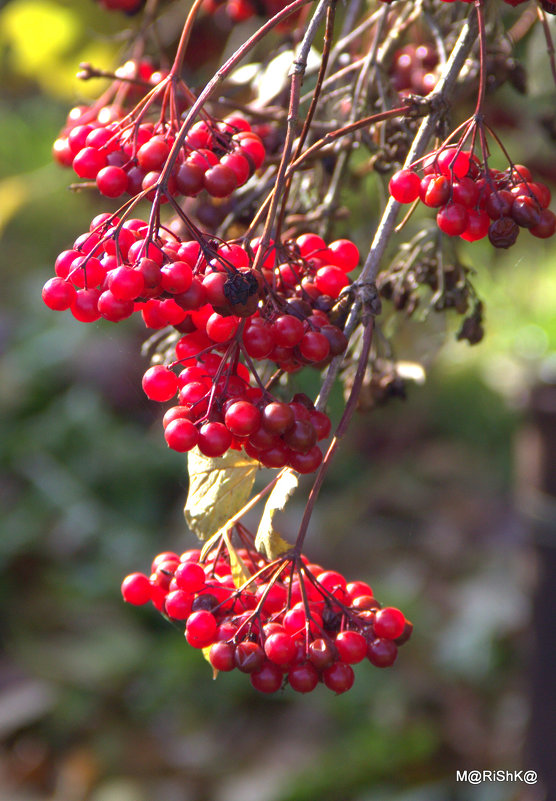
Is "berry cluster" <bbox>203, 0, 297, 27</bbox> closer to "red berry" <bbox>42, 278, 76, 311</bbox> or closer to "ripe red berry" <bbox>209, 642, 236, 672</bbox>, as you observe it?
"red berry" <bbox>42, 278, 76, 311</bbox>

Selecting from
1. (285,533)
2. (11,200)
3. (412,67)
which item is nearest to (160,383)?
(412,67)

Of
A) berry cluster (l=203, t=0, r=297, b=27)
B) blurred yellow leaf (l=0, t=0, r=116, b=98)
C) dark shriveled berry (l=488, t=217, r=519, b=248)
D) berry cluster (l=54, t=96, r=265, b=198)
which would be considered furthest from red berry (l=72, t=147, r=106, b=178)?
blurred yellow leaf (l=0, t=0, r=116, b=98)

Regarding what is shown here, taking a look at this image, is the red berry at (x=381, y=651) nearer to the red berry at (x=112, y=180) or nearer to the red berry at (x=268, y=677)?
the red berry at (x=268, y=677)

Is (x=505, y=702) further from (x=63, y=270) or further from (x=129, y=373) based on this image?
(x=63, y=270)

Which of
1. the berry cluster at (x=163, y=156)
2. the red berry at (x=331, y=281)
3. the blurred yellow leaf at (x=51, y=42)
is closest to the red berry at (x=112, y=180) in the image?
the berry cluster at (x=163, y=156)

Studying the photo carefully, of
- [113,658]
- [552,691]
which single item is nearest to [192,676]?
[113,658]
